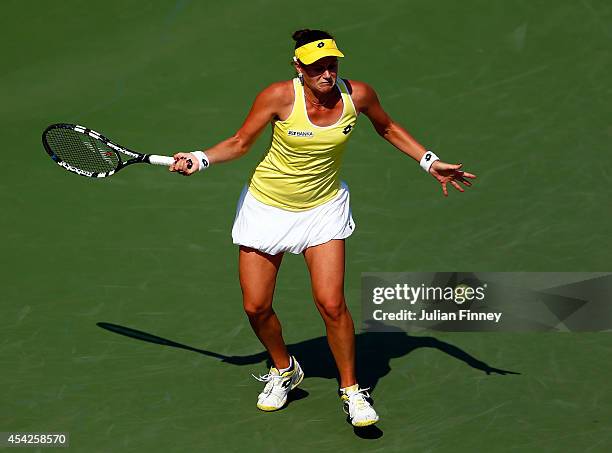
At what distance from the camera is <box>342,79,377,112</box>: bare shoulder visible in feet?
25.4

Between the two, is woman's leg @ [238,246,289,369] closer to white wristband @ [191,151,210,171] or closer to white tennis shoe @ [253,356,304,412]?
white tennis shoe @ [253,356,304,412]

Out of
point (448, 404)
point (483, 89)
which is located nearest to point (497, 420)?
point (448, 404)

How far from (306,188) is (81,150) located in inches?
63.0

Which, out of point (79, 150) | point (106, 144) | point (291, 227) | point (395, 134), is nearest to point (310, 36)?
point (395, 134)

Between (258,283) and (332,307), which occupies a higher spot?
(258,283)

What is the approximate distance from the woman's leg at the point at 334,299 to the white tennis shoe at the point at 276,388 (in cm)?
49

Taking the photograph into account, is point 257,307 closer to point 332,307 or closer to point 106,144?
point 332,307

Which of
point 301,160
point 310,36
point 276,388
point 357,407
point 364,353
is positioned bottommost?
point 357,407

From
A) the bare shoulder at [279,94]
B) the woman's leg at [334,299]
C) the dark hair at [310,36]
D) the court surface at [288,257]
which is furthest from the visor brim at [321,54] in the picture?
the court surface at [288,257]

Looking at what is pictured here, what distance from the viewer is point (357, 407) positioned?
766 centimetres

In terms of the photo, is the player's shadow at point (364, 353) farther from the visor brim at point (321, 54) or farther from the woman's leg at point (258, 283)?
the visor brim at point (321, 54)

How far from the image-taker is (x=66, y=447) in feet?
24.6

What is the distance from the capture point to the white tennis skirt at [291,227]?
7.85 m

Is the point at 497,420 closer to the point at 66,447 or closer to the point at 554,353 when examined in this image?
the point at 554,353
